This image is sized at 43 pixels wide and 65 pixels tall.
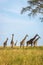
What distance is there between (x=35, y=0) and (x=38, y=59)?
2019 cm

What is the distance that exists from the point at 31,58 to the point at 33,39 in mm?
18981

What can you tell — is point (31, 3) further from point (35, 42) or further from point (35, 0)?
point (35, 42)

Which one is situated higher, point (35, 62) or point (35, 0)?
point (35, 0)

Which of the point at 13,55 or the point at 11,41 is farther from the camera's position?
the point at 11,41

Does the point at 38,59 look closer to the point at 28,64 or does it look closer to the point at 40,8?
the point at 28,64

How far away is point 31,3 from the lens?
43219mm

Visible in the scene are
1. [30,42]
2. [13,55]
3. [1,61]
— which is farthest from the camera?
[30,42]

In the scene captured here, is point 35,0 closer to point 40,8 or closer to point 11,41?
point 40,8

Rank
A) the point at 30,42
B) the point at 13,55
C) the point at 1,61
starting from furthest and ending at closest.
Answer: the point at 30,42, the point at 13,55, the point at 1,61

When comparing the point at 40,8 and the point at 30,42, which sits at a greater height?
the point at 40,8

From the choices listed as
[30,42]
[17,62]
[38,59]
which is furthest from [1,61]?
[30,42]

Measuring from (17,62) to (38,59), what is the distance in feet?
5.73

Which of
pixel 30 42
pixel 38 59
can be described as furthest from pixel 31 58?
pixel 30 42

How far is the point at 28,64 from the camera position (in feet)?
74.6
